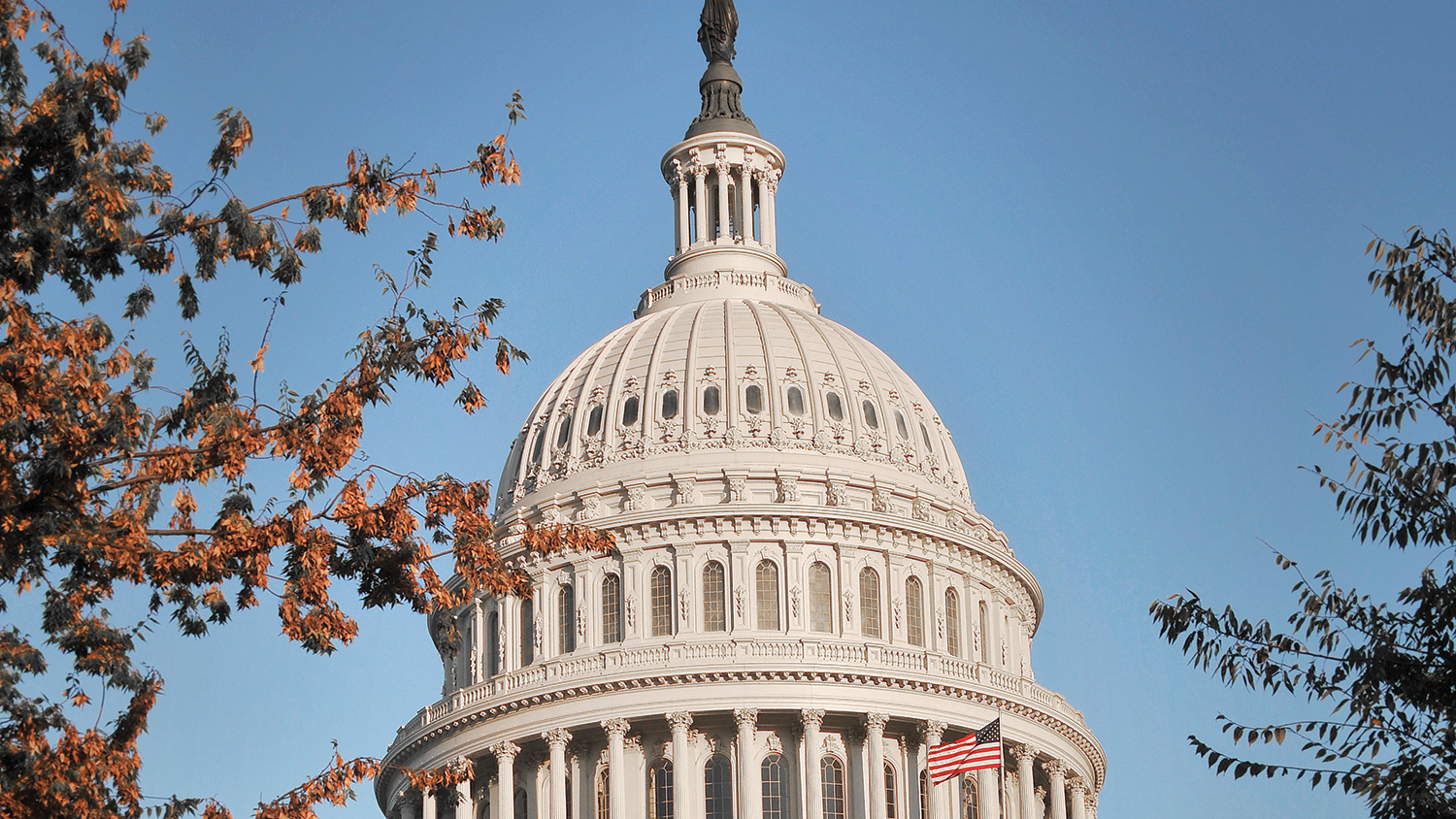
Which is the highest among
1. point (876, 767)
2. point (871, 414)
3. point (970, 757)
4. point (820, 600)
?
point (871, 414)

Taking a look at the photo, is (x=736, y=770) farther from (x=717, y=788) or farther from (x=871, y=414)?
(x=871, y=414)

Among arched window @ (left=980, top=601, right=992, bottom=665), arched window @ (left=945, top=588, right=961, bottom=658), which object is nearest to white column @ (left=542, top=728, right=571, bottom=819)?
arched window @ (left=945, top=588, right=961, bottom=658)

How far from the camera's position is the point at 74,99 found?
96.0 feet

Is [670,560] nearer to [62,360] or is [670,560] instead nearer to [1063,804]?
[1063,804]

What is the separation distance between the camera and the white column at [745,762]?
8325 centimetres

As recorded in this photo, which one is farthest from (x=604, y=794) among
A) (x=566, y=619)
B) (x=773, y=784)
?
(x=566, y=619)

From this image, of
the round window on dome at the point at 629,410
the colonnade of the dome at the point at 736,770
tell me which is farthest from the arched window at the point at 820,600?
the round window on dome at the point at 629,410

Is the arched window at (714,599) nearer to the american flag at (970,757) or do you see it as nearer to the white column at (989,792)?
the white column at (989,792)

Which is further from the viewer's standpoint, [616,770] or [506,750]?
[506,750]

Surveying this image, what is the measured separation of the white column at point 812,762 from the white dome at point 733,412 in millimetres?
11318

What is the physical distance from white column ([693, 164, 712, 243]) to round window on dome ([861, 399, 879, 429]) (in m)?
12.9

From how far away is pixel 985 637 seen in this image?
305 feet

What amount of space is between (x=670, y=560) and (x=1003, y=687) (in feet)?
44.7

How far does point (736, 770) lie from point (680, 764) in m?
2.32
